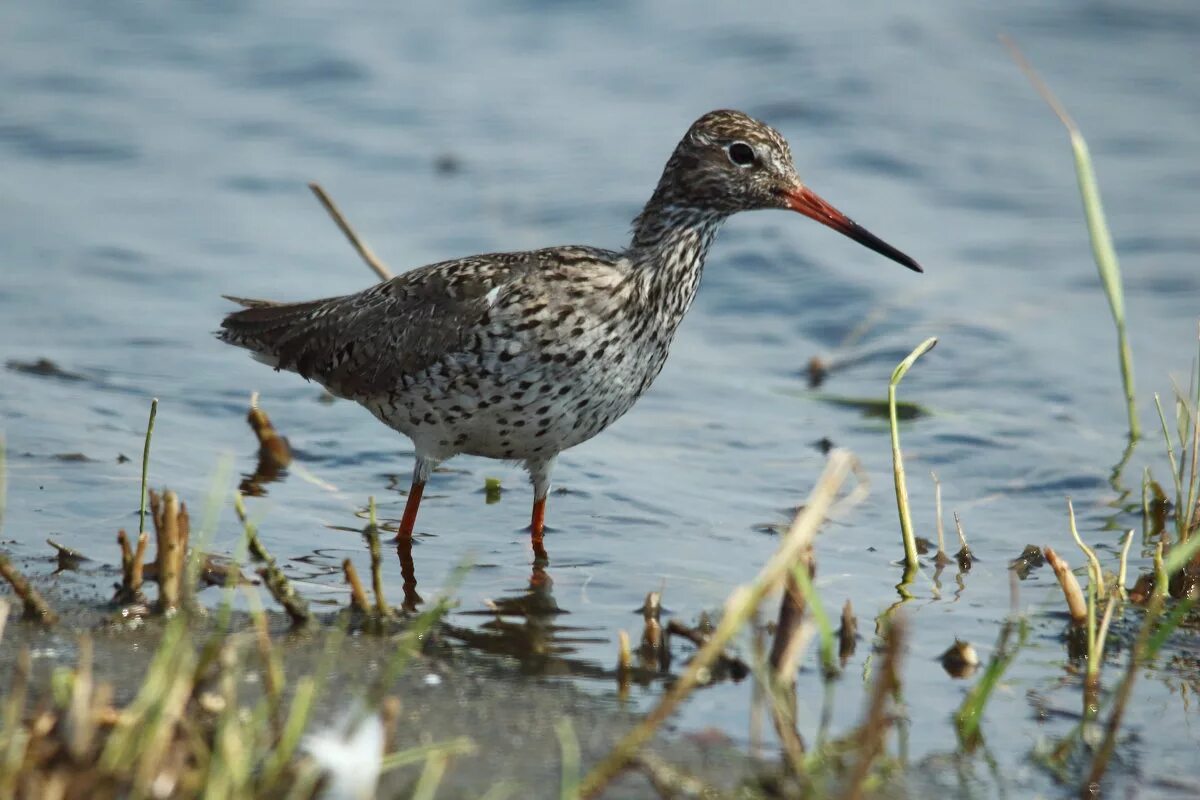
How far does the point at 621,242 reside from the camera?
476 inches

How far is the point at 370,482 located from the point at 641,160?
5515 millimetres

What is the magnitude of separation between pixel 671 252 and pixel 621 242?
4973 millimetres

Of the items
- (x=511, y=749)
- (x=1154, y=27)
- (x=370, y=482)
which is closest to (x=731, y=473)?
(x=370, y=482)

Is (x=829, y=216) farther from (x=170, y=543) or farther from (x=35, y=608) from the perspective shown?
(x=35, y=608)

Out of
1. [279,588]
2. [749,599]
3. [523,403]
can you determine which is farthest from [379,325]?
[749,599]

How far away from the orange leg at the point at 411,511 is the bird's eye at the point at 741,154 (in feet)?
6.75

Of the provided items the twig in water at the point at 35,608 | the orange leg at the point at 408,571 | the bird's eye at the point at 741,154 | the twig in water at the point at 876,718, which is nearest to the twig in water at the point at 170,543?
the twig in water at the point at 35,608

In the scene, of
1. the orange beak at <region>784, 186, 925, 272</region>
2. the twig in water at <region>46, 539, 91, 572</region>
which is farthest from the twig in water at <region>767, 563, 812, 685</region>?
the twig in water at <region>46, 539, 91, 572</region>

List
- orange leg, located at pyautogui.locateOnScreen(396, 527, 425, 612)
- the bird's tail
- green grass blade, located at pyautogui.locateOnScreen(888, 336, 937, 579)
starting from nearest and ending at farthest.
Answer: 1. green grass blade, located at pyautogui.locateOnScreen(888, 336, 937, 579)
2. orange leg, located at pyautogui.locateOnScreen(396, 527, 425, 612)
3. the bird's tail

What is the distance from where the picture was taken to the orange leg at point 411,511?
729 cm

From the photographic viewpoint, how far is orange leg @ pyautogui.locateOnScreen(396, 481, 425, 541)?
729 cm

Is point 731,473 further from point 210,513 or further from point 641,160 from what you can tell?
point 641,160

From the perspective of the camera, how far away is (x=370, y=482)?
830cm

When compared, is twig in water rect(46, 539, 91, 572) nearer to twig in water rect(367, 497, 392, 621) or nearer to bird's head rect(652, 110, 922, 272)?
twig in water rect(367, 497, 392, 621)
